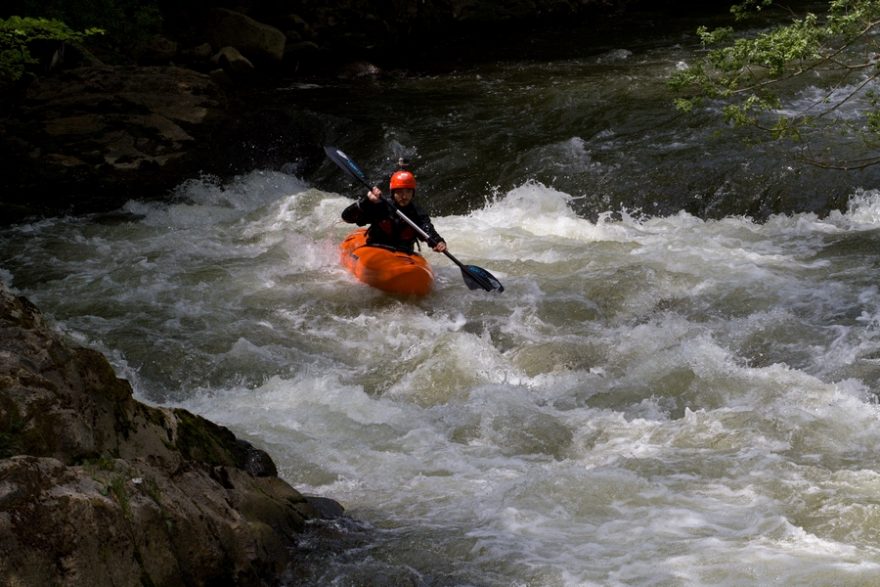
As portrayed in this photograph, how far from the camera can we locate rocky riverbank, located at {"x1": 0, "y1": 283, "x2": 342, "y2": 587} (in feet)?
8.32

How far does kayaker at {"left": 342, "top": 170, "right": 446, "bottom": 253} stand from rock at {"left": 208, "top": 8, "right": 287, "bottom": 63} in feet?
24.2

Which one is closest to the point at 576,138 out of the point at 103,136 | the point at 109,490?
the point at 103,136

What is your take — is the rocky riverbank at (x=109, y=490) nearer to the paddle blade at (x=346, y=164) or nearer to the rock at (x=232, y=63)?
the paddle blade at (x=346, y=164)

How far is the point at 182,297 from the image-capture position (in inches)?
291

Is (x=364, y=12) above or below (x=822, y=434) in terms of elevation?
above

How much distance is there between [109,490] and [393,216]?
502 cm

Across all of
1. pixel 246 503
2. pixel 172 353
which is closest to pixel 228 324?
pixel 172 353

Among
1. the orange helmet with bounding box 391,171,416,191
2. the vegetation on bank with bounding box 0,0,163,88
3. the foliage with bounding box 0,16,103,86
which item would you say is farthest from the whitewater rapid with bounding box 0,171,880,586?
the vegetation on bank with bounding box 0,0,163,88

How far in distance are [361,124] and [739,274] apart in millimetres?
5470

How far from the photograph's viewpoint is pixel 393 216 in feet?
25.1

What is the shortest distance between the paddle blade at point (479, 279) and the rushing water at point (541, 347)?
116 mm

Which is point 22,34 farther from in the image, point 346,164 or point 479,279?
point 479,279

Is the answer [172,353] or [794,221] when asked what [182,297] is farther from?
[794,221]

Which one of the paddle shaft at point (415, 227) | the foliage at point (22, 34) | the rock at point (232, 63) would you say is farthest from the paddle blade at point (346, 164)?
the rock at point (232, 63)
